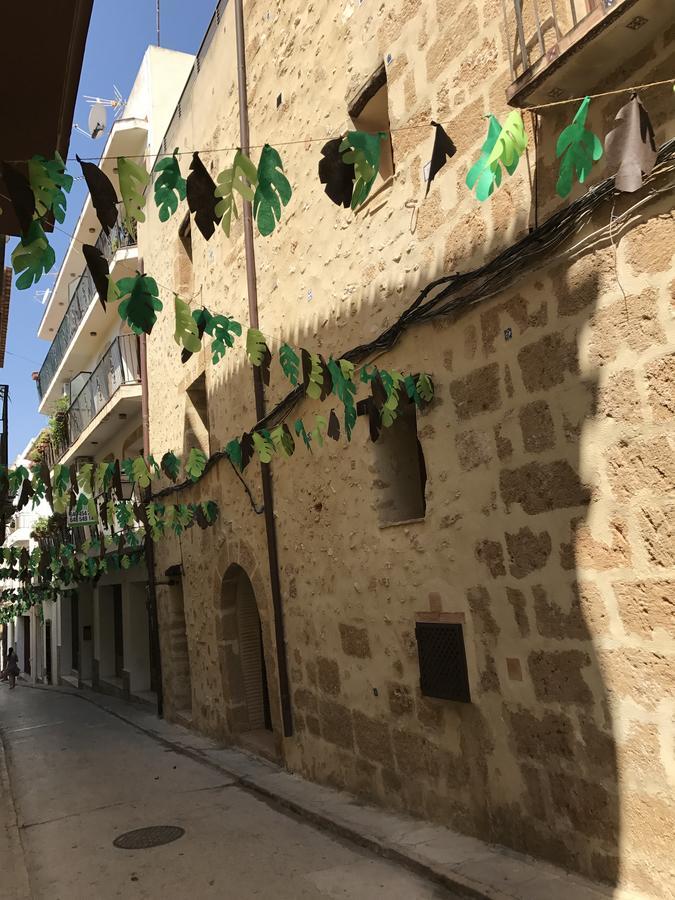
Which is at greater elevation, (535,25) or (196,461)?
(535,25)

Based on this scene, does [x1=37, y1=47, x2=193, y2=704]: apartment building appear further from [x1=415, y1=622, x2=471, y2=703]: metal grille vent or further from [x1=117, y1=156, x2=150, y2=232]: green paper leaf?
[x1=117, y1=156, x2=150, y2=232]: green paper leaf

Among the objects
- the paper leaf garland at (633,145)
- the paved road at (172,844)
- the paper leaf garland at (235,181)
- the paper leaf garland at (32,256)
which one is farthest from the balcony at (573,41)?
the paved road at (172,844)

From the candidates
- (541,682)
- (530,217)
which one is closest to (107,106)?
(530,217)

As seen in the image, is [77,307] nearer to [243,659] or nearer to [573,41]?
[243,659]

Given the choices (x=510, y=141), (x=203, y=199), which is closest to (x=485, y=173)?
(x=510, y=141)

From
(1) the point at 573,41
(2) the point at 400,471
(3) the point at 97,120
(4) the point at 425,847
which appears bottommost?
(4) the point at 425,847

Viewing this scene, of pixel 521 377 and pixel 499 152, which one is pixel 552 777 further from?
pixel 499 152

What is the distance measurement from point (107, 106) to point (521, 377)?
17.2 m

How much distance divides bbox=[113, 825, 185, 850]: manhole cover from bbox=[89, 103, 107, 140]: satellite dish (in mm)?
15906

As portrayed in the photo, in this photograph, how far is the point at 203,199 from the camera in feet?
9.59

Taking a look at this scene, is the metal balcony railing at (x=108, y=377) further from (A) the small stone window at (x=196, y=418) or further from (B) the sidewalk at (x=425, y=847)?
(B) the sidewalk at (x=425, y=847)

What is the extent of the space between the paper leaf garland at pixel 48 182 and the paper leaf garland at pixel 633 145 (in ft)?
7.51

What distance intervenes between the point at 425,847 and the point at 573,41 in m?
4.60

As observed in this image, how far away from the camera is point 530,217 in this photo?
4266 millimetres
